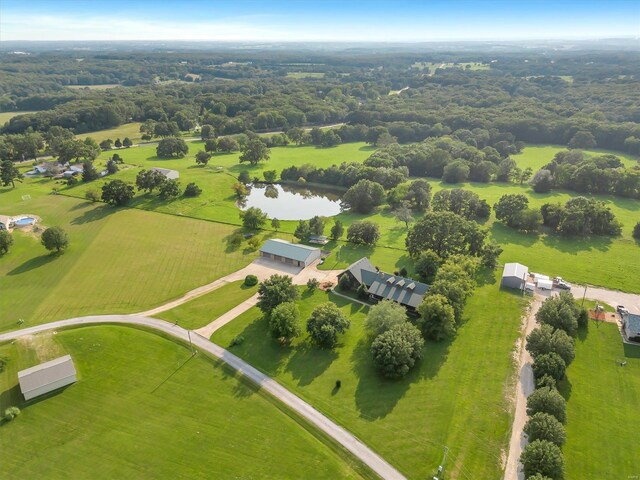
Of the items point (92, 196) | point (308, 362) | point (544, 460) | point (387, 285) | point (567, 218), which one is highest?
point (567, 218)

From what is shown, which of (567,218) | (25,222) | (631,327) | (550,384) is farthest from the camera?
(25,222)

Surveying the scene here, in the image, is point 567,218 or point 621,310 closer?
point 621,310

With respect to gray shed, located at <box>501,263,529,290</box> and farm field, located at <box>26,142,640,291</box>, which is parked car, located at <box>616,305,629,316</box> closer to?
farm field, located at <box>26,142,640,291</box>

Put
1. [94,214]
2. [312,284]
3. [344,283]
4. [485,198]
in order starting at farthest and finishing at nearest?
1. [485,198]
2. [94,214]
3. [312,284]
4. [344,283]

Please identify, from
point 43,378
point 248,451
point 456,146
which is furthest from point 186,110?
point 248,451

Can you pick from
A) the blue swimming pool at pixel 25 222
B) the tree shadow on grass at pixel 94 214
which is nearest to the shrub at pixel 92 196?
the tree shadow on grass at pixel 94 214

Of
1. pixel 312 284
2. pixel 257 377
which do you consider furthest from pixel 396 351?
pixel 312 284

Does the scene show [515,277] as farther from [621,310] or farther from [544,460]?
[544,460]
